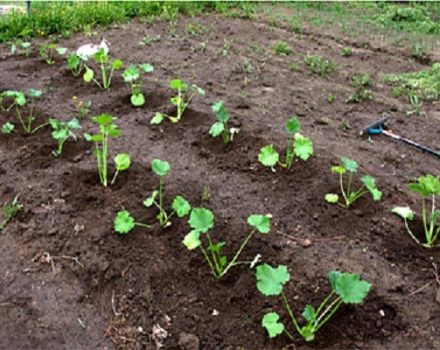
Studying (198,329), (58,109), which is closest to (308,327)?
(198,329)

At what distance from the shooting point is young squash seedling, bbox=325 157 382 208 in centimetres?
278

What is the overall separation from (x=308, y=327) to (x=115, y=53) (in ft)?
13.2

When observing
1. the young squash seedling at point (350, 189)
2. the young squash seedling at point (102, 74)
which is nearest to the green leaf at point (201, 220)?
the young squash seedling at point (350, 189)

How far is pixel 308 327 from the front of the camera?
214 cm

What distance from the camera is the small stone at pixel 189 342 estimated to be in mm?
2186

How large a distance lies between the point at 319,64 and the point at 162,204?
8.96 ft

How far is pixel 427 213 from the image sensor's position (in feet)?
9.51

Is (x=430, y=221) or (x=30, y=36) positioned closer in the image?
(x=430, y=221)

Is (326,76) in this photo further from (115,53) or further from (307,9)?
(307,9)

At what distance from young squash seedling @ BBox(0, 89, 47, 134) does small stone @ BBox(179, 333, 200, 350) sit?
2.09 metres

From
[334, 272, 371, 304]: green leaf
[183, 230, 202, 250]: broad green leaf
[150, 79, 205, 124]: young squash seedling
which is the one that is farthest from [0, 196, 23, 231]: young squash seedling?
[334, 272, 371, 304]: green leaf

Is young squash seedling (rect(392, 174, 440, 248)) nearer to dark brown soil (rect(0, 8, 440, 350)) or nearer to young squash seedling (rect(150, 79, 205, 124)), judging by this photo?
dark brown soil (rect(0, 8, 440, 350))

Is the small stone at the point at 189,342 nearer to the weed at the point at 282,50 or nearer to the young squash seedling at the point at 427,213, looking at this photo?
the young squash seedling at the point at 427,213

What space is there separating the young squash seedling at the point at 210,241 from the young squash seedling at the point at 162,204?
141mm
